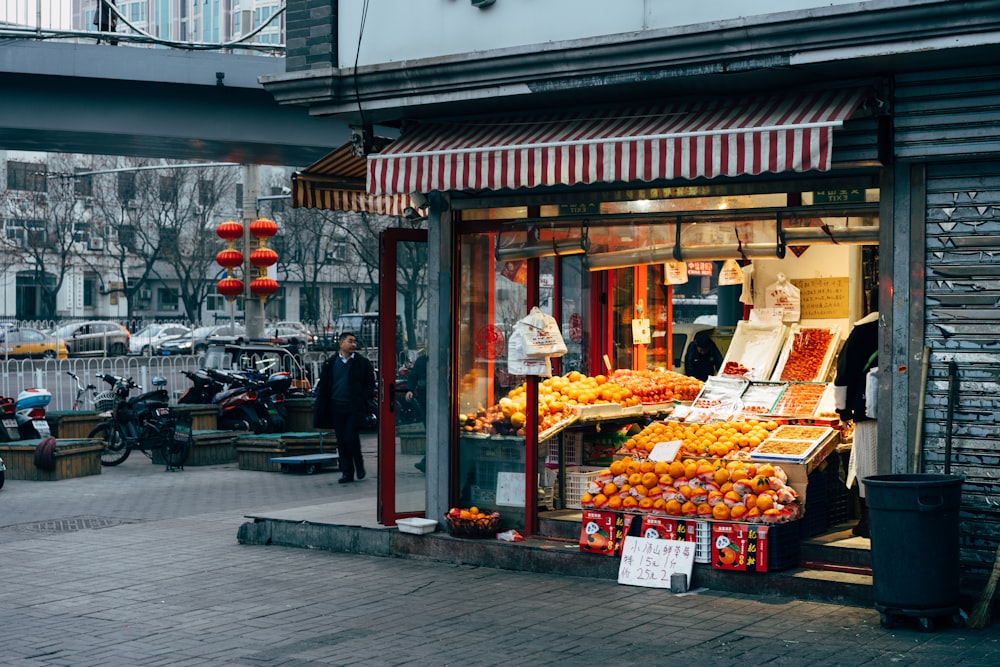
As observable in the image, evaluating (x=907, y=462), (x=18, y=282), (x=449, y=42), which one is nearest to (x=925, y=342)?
(x=907, y=462)

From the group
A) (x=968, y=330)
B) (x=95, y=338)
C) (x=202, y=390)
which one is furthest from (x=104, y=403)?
(x=95, y=338)

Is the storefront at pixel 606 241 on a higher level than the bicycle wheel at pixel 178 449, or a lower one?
higher

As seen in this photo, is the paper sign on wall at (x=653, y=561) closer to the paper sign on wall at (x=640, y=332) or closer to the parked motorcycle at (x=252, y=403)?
the paper sign on wall at (x=640, y=332)

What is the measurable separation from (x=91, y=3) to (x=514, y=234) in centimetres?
1158

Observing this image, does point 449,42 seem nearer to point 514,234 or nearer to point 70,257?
point 514,234

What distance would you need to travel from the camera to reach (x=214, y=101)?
19859 millimetres

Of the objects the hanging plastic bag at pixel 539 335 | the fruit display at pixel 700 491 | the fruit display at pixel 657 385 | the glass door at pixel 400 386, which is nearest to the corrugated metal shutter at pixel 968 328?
the fruit display at pixel 700 491

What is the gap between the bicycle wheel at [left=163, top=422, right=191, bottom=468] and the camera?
57.1ft

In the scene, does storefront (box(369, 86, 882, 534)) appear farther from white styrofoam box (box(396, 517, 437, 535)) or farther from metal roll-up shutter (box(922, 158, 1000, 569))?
metal roll-up shutter (box(922, 158, 1000, 569))

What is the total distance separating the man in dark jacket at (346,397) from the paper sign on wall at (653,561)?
21.6 feet

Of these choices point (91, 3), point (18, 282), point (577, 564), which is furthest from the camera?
point (18, 282)

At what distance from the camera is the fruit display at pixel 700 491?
29.6 feet

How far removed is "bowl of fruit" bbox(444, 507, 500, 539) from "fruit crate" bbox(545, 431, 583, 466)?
91 cm

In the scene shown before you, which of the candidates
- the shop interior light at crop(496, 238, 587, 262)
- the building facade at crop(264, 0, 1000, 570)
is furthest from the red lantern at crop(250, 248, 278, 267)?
the building facade at crop(264, 0, 1000, 570)
